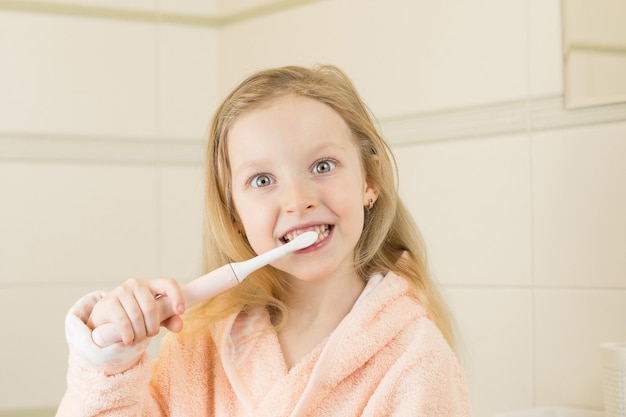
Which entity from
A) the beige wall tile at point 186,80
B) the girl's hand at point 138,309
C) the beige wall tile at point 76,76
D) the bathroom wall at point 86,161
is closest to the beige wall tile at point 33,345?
the bathroom wall at point 86,161

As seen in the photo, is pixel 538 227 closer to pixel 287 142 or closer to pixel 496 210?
pixel 496 210

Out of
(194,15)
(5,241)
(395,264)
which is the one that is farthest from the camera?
(194,15)

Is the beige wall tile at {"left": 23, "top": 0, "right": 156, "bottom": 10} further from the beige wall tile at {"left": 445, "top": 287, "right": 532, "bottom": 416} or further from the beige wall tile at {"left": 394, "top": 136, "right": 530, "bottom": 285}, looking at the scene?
the beige wall tile at {"left": 445, "top": 287, "right": 532, "bottom": 416}

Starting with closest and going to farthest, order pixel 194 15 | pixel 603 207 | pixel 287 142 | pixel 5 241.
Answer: pixel 287 142
pixel 603 207
pixel 5 241
pixel 194 15

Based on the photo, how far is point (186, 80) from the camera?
2.24 metres

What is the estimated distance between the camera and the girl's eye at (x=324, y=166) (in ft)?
3.59

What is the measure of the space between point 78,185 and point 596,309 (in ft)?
4.07

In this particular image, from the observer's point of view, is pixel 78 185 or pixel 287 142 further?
pixel 78 185

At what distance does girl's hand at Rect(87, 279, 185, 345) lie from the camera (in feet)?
3.34

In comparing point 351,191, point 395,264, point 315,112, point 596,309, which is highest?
point 315,112

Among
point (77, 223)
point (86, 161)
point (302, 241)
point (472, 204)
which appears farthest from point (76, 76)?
point (302, 241)

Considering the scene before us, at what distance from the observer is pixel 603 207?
150 cm

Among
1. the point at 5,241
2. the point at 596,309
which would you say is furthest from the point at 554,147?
the point at 5,241

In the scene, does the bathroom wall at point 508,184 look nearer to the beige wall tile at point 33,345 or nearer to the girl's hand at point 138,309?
the girl's hand at point 138,309
